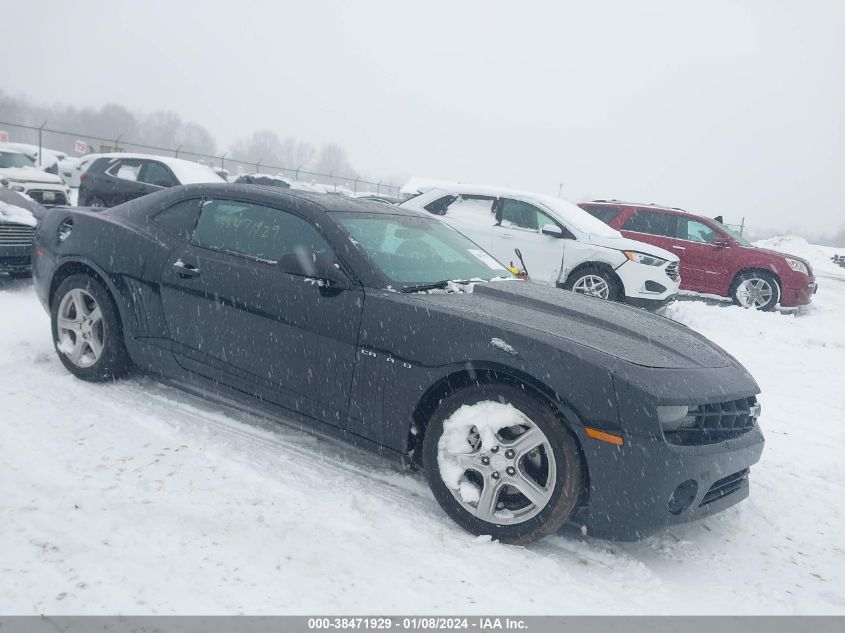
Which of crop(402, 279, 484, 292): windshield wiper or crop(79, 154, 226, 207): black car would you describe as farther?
crop(79, 154, 226, 207): black car

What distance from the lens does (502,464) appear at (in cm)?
303

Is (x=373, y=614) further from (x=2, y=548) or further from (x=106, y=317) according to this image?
(x=106, y=317)

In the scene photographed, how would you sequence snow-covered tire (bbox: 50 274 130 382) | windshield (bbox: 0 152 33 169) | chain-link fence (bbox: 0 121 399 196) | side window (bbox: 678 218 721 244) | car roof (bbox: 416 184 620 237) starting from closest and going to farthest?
1. snow-covered tire (bbox: 50 274 130 382)
2. car roof (bbox: 416 184 620 237)
3. side window (bbox: 678 218 721 244)
4. windshield (bbox: 0 152 33 169)
5. chain-link fence (bbox: 0 121 399 196)

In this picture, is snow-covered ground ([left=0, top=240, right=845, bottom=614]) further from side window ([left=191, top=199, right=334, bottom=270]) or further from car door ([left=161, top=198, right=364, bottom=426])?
side window ([left=191, top=199, right=334, bottom=270])

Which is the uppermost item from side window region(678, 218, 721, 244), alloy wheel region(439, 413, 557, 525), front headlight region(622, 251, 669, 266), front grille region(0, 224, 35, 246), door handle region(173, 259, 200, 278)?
side window region(678, 218, 721, 244)

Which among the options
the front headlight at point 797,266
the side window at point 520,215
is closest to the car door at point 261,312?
the side window at point 520,215

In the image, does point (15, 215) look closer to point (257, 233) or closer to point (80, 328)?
point (80, 328)

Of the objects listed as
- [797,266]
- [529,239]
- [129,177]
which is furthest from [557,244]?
[129,177]

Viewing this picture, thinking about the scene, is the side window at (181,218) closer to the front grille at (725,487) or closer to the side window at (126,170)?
the front grille at (725,487)

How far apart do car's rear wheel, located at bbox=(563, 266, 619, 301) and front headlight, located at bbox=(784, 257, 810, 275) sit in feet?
14.3

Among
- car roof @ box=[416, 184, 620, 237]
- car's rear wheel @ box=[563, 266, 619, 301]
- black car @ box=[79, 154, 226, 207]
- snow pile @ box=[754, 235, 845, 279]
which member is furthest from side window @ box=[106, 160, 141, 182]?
snow pile @ box=[754, 235, 845, 279]

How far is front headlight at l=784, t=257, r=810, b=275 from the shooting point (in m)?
11.2

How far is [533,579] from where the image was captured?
2.84 m

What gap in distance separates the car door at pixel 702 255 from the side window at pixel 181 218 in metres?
9.43
